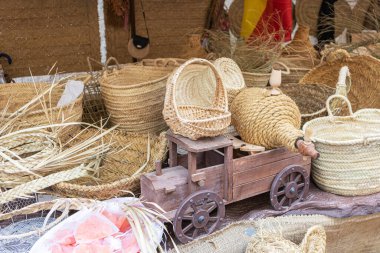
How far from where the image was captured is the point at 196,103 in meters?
2.04

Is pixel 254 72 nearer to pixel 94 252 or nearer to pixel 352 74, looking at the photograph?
pixel 352 74

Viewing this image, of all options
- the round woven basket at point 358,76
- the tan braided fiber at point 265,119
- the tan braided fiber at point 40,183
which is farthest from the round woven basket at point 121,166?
the round woven basket at point 358,76

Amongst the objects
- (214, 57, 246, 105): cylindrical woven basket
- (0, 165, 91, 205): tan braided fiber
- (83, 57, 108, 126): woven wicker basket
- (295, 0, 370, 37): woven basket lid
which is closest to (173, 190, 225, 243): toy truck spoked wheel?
(0, 165, 91, 205): tan braided fiber

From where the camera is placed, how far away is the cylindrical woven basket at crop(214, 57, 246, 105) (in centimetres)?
201

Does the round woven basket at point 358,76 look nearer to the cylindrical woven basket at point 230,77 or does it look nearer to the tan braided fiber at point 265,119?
the cylindrical woven basket at point 230,77

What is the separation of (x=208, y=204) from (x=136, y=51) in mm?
2571

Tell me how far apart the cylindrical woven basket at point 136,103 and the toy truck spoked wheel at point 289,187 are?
777 millimetres

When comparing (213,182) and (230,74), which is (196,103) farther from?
(213,182)

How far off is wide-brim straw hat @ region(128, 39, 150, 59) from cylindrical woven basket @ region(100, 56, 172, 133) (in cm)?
158

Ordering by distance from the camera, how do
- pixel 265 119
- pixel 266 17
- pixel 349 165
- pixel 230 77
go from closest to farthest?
pixel 265 119, pixel 349 165, pixel 230 77, pixel 266 17

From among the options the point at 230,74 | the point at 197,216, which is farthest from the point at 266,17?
the point at 197,216

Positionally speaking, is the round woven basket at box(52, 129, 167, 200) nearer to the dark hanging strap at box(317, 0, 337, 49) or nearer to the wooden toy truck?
the wooden toy truck

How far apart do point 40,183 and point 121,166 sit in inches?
19.9

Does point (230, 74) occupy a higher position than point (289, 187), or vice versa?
point (230, 74)
